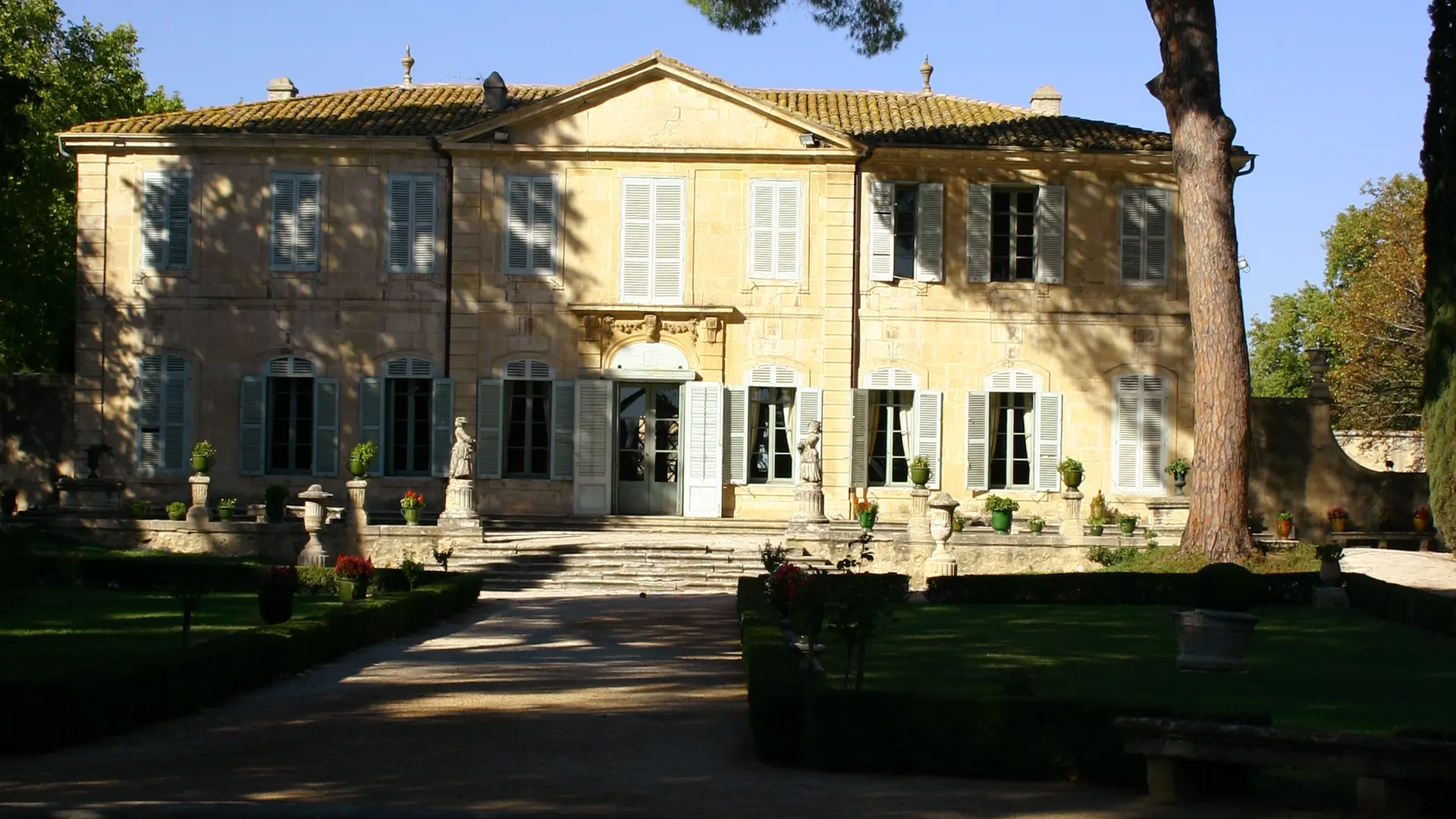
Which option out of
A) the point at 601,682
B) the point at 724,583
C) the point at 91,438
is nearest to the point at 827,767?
the point at 601,682

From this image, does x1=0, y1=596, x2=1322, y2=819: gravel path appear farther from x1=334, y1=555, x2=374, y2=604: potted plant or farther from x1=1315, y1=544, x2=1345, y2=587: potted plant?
x1=1315, y1=544, x2=1345, y2=587: potted plant

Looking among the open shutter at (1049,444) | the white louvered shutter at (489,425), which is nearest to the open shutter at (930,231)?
the open shutter at (1049,444)

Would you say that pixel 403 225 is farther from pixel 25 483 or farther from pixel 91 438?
pixel 25 483

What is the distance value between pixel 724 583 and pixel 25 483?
12294mm

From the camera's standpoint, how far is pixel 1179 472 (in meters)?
24.6

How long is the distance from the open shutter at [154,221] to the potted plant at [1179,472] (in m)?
15.5

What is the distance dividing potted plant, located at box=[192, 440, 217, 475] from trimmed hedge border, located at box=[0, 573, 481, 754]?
8.76 metres

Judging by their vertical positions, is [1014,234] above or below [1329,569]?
above

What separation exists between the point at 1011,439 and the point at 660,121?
283 inches

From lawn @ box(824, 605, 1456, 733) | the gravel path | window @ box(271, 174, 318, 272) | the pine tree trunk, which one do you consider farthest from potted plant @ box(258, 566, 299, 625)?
window @ box(271, 174, 318, 272)

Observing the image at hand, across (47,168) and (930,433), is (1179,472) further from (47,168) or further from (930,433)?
(47,168)

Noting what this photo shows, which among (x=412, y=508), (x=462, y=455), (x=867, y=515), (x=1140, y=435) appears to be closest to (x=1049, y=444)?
(x=1140, y=435)

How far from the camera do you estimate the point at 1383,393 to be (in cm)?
3553

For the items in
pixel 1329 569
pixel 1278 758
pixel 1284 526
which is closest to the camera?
pixel 1278 758
